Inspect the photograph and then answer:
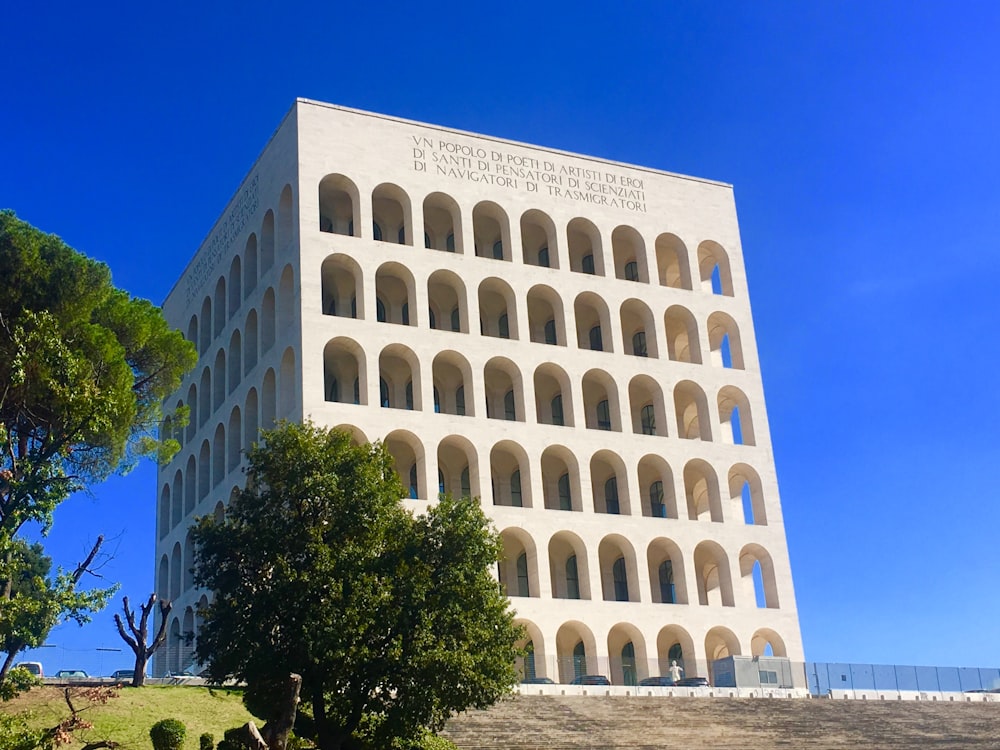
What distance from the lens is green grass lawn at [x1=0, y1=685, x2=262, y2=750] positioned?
26922 mm

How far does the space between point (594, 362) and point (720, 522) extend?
7411mm

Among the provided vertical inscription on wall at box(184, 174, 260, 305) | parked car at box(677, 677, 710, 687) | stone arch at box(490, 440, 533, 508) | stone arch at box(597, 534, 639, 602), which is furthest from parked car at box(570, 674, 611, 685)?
vertical inscription on wall at box(184, 174, 260, 305)

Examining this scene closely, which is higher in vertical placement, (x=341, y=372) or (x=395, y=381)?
(x=341, y=372)

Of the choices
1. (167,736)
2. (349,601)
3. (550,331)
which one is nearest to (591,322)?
(550,331)

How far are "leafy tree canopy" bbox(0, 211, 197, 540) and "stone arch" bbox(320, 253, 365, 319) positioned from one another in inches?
420

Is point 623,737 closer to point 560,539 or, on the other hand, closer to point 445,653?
point 445,653

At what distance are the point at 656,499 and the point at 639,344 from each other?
21.2ft

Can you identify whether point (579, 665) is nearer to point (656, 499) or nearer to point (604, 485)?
point (604, 485)

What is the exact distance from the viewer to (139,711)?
2861cm

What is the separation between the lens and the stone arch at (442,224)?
160 ft

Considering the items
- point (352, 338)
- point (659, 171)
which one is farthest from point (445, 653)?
point (659, 171)

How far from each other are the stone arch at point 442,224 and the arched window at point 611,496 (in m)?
10.3

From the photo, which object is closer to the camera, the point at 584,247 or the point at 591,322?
the point at 591,322

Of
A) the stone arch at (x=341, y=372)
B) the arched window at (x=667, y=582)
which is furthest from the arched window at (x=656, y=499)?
the stone arch at (x=341, y=372)
